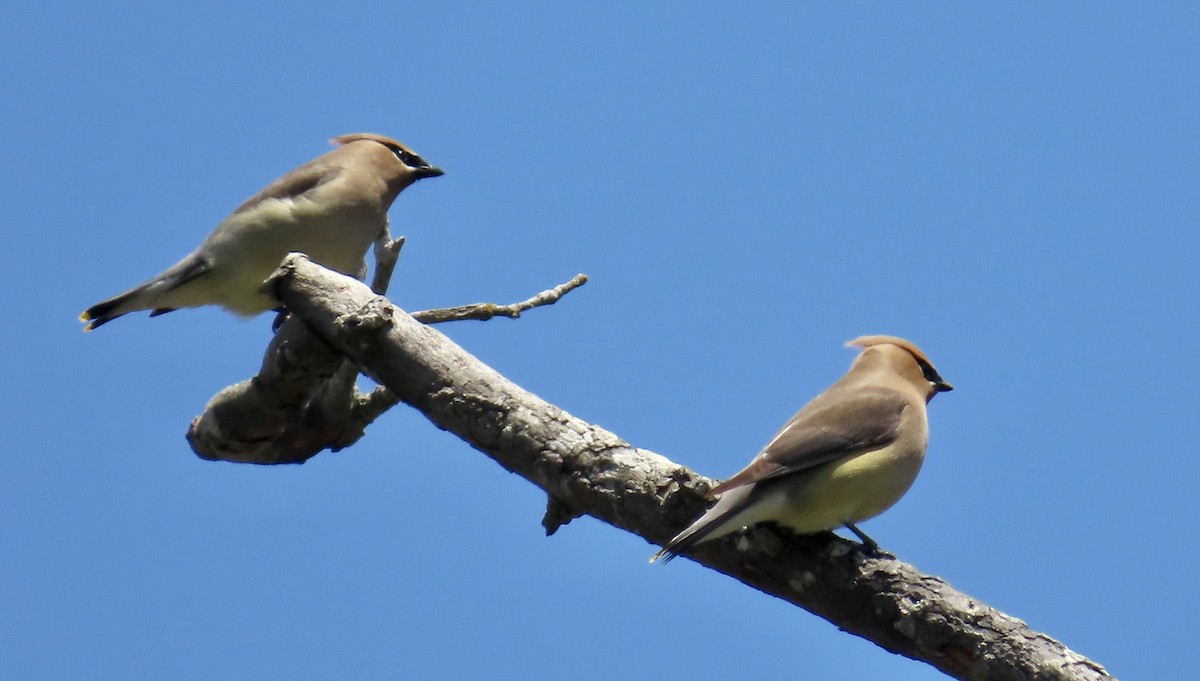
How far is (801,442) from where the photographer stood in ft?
14.3

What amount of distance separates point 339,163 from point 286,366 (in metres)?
2.03

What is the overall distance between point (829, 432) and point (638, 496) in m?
0.75

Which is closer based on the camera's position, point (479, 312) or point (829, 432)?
point (829, 432)

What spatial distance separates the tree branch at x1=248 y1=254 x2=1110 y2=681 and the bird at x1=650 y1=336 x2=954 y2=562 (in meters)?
0.10

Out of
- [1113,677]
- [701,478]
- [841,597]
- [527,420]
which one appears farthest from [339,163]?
[1113,677]

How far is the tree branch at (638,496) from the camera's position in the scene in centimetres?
361

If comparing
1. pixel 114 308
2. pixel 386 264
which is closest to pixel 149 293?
pixel 114 308

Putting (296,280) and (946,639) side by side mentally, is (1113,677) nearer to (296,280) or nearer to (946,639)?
(946,639)

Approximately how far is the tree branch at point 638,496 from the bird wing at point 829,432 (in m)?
0.20

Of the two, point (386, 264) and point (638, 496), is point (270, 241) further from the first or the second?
point (638, 496)

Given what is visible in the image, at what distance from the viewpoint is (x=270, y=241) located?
243 inches

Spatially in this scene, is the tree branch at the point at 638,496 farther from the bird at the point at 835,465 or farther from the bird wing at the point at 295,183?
the bird wing at the point at 295,183

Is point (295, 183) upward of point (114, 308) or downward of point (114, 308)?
upward

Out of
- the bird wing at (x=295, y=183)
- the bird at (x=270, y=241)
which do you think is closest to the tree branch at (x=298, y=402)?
the bird at (x=270, y=241)
